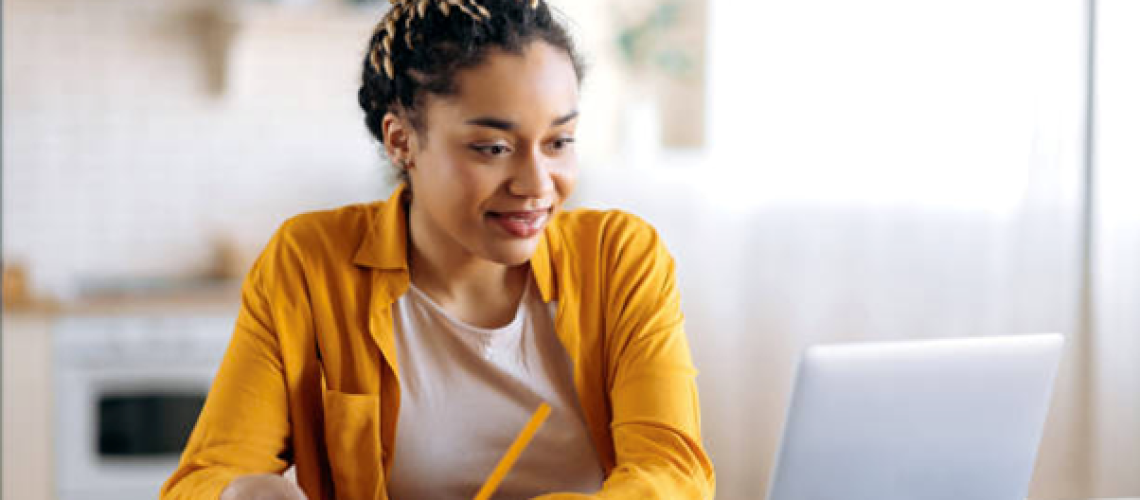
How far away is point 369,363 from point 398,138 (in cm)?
27

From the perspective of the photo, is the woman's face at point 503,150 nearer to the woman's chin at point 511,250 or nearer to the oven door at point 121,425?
the woman's chin at point 511,250

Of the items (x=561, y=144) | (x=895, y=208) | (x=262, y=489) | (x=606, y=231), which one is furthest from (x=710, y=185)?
(x=262, y=489)

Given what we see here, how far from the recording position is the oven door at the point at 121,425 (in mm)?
3135

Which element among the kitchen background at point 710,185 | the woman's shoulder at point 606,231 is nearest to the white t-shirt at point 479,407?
the woman's shoulder at point 606,231

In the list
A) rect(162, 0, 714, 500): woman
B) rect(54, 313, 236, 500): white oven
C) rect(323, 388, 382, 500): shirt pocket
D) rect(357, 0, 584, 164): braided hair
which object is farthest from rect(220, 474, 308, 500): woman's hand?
rect(54, 313, 236, 500): white oven

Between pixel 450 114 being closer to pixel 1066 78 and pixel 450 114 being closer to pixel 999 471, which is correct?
pixel 999 471

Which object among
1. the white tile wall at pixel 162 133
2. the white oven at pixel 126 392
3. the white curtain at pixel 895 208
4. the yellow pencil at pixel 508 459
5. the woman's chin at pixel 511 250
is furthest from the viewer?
the white tile wall at pixel 162 133

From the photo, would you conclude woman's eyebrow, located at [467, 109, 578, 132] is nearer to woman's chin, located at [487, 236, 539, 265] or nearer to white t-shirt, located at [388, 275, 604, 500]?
woman's chin, located at [487, 236, 539, 265]

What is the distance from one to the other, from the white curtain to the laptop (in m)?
1.50

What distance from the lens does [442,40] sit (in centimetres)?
120

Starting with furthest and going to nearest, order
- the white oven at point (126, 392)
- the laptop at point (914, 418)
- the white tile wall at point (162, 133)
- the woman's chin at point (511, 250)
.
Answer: the white tile wall at point (162, 133) < the white oven at point (126, 392) < the woman's chin at point (511, 250) < the laptop at point (914, 418)

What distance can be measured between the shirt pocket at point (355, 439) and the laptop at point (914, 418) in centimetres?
48

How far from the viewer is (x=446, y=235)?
1344 mm

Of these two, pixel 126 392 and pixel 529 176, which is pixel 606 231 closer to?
pixel 529 176
